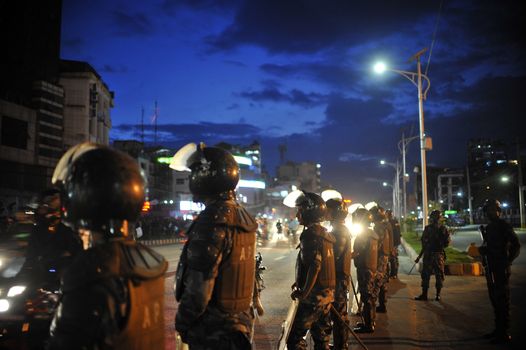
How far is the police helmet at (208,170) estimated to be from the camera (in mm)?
3490

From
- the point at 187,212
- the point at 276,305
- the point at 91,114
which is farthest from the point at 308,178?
the point at 276,305

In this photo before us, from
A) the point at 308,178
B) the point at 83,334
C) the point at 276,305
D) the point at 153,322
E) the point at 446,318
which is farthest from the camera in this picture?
the point at 308,178

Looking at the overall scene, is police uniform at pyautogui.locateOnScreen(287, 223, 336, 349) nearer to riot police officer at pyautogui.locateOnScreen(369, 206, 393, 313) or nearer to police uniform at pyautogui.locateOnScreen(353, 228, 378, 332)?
police uniform at pyautogui.locateOnScreen(353, 228, 378, 332)

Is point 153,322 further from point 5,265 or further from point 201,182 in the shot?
point 5,265

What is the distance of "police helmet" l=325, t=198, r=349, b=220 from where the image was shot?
21.9 ft

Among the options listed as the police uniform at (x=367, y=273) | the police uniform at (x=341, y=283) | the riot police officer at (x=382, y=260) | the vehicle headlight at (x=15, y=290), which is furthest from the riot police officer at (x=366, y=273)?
the vehicle headlight at (x=15, y=290)

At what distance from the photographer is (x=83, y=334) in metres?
1.76

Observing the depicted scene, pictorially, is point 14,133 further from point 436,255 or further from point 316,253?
point 316,253

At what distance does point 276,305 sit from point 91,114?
39355 mm

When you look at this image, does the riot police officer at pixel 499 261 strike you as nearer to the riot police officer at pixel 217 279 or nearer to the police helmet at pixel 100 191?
the riot police officer at pixel 217 279

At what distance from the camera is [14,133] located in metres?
31.5

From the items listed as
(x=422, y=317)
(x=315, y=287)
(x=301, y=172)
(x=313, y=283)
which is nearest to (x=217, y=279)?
(x=313, y=283)

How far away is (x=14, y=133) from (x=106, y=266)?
34.8 metres

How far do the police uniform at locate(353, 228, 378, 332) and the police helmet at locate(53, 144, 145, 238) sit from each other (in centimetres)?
593
